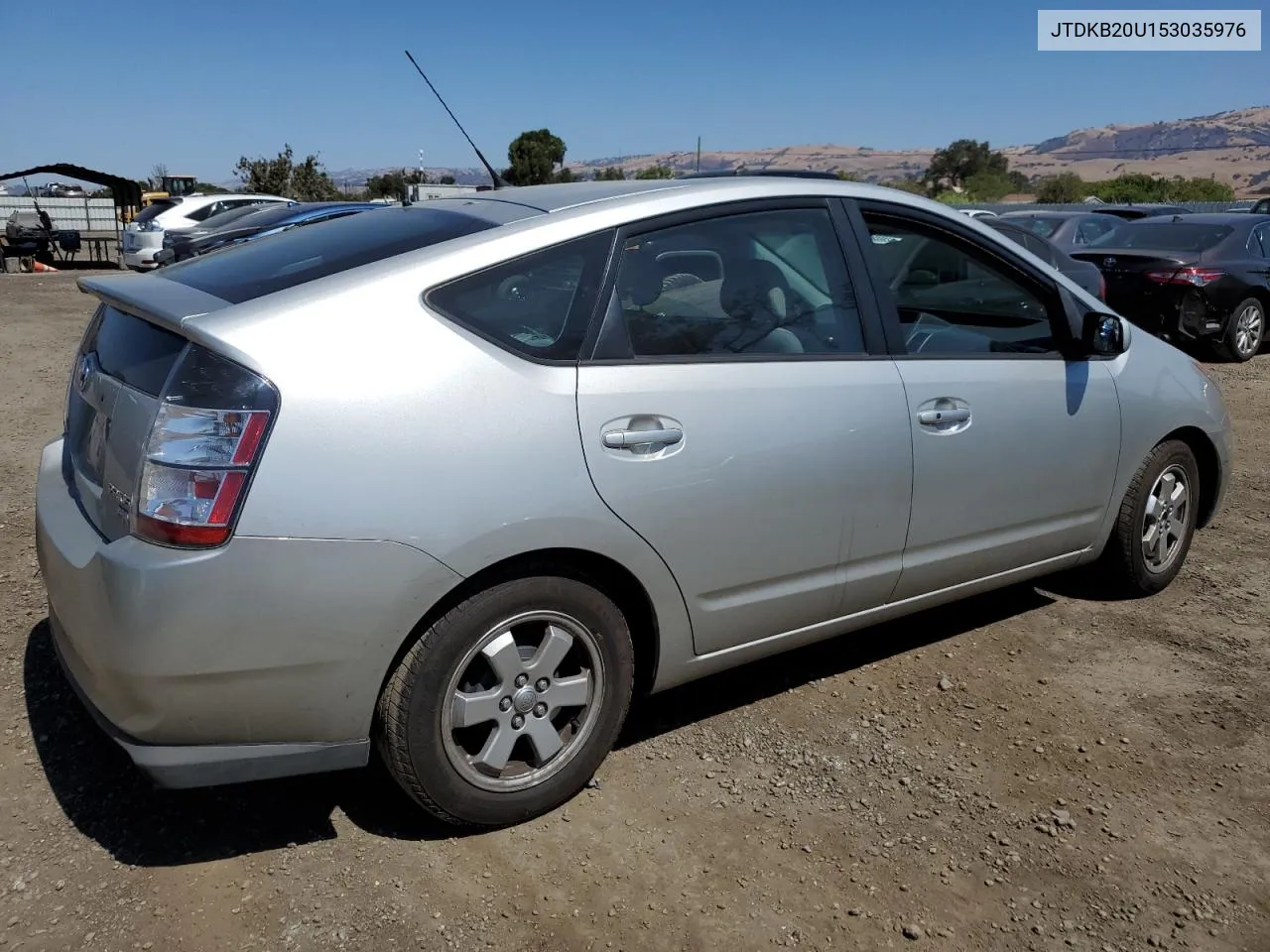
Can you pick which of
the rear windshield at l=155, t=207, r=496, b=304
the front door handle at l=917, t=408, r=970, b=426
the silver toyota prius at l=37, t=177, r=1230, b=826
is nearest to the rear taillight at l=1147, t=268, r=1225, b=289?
the silver toyota prius at l=37, t=177, r=1230, b=826

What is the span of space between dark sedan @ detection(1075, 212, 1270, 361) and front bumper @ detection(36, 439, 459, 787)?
1057 cm

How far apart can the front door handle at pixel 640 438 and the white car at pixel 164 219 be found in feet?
58.1

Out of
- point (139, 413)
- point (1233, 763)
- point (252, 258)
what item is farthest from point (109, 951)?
point (1233, 763)

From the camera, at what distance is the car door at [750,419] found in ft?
9.25

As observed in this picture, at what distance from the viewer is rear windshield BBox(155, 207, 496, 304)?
276 centimetres

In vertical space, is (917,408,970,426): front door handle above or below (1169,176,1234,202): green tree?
below

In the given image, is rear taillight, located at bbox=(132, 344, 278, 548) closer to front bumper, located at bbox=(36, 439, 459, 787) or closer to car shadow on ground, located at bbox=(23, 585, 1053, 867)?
front bumper, located at bbox=(36, 439, 459, 787)

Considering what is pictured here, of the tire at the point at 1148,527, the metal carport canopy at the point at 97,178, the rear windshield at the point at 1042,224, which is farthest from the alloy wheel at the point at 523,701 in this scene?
the metal carport canopy at the point at 97,178

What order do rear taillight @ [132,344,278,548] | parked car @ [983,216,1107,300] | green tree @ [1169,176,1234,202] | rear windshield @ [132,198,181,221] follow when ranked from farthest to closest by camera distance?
green tree @ [1169,176,1234,202], rear windshield @ [132,198,181,221], parked car @ [983,216,1107,300], rear taillight @ [132,344,278,548]

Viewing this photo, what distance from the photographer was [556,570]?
8.96 feet

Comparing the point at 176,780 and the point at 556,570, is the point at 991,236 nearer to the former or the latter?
the point at 556,570

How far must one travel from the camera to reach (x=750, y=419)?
2990 millimetres

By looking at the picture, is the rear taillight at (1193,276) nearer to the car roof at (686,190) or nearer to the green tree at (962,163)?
the car roof at (686,190)

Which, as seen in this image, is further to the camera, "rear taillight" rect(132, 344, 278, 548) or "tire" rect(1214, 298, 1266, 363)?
"tire" rect(1214, 298, 1266, 363)
